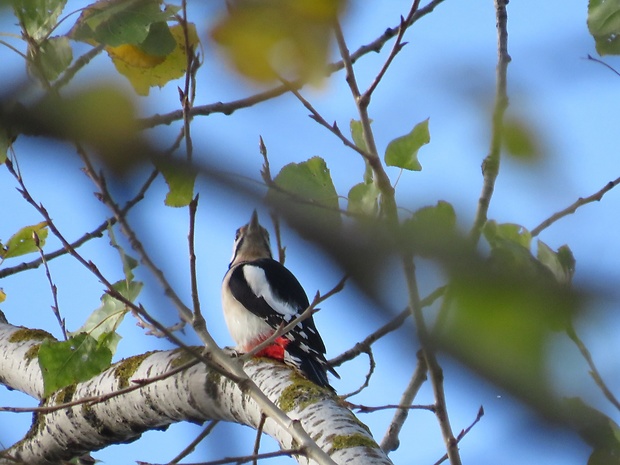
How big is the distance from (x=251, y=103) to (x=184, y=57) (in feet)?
3.14

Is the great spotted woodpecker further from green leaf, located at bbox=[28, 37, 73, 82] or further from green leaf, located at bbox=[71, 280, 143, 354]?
green leaf, located at bbox=[28, 37, 73, 82]

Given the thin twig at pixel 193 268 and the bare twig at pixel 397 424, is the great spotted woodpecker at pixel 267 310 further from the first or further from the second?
the thin twig at pixel 193 268

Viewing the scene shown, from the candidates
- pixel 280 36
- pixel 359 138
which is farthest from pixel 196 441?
pixel 280 36

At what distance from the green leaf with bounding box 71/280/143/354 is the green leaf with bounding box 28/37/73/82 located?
146 centimetres

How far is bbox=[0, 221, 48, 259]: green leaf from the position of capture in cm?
344

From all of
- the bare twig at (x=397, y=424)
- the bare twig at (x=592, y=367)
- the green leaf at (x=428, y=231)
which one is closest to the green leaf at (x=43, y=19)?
the green leaf at (x=428, y=231)

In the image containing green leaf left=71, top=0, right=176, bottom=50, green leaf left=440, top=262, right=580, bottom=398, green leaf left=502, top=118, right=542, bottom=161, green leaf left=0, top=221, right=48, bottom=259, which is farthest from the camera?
green leaf left=0, top=221, right=48, bottom=259

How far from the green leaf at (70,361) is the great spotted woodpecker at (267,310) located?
1.30 metres

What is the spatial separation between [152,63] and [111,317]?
1.29 meters

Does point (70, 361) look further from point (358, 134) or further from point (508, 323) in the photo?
point (508, 323)

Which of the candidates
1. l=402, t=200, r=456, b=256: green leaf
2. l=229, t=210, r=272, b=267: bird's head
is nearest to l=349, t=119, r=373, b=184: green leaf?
l=402, t=200, r=456, b=256: green leaf

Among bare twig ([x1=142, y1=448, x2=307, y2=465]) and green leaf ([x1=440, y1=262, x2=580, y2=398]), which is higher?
bare twig ([x1=142, y1=448, x2=307, y2=465])

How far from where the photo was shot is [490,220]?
1.19m

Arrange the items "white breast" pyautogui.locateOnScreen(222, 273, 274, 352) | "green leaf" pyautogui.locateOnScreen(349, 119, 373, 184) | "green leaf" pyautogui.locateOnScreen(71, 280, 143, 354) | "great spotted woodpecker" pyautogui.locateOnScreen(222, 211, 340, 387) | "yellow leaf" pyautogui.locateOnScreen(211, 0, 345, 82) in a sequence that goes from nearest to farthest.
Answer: "yellow leaf" pyautogui.locateOnScreen(211, 0, 345, 82) → "green leaf" pyautogui.locateOnScreen(349, 119, 373, 184) → "green leaf" pyautogui.locateOnScreen(71, 280, 143, 354) → "great spotted woodpecker" pyautogui.locateOnScreen(222, 211, 340, 387) → "white breast" pyautogui.locateOnScreen(222, 273, 274, 352)
